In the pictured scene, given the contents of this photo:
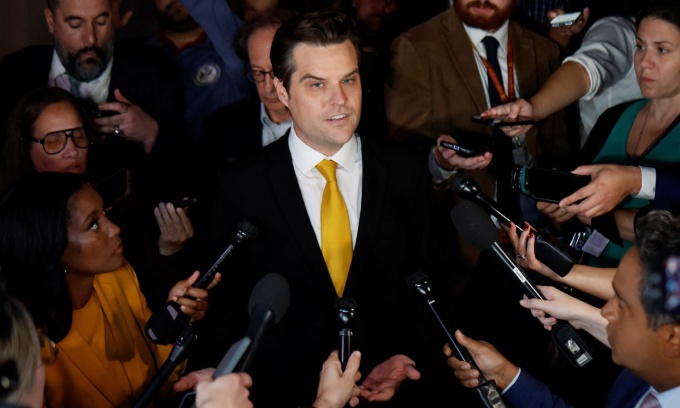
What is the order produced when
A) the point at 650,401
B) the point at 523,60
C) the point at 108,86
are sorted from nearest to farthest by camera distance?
1. the point at 650,401
2. the point at 523,60
3. the point at 108,86

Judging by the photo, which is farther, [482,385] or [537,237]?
[537,237]

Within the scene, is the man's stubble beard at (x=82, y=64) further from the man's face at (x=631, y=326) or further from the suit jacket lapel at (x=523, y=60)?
the man's face at (x=631, y=326)

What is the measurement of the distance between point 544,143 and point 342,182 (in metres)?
1.29

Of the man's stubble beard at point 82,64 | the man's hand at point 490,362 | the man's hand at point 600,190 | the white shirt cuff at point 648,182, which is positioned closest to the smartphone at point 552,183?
the man's hand at point 600,190

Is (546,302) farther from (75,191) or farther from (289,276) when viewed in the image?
(75,191)

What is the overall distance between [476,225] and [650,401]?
61 centimetres

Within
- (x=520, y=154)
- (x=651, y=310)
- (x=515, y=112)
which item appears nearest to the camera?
(x=651, y=310)

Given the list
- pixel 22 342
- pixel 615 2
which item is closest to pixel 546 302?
pixel 22 342

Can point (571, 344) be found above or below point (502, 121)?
below

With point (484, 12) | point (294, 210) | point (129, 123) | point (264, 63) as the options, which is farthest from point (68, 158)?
point (484, 12)

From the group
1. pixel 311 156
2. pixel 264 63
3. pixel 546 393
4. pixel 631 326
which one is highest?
pixel 264 63

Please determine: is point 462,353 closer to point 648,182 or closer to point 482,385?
point 482,385

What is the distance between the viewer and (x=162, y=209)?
10.3 ft

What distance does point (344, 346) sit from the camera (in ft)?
7.00
